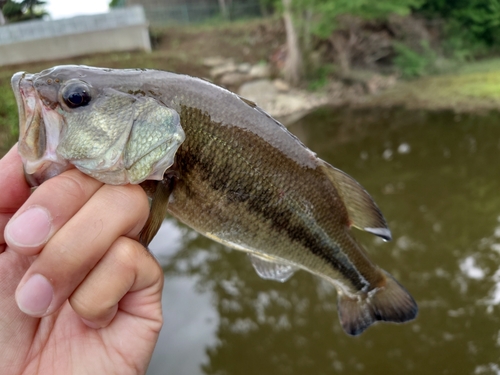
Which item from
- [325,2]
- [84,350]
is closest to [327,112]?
[325,2]

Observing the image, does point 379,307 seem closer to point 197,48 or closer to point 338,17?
point 197,48

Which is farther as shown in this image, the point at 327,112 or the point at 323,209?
the point at 327,112

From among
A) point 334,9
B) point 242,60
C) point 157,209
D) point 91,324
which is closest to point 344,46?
point 334,9

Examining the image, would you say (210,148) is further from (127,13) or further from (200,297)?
(127,13)

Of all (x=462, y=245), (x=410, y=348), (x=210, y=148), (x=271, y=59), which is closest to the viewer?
(x=210, y=148)

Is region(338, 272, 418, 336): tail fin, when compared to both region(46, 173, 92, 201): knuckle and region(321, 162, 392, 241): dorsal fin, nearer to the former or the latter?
region(321, 162, 392, 241): dorsal fin

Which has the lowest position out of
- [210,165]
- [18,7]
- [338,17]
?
[338,17]

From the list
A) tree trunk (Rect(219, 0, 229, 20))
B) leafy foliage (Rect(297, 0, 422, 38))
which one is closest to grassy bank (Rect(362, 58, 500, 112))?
leafy foliage (Rect(297, 0, 422, 38))
